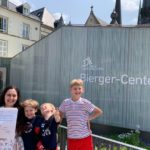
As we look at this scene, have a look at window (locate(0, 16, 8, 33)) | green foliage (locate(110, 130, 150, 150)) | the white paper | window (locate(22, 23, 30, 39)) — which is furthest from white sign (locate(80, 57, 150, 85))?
window (locate(22, 23, 30, 39))

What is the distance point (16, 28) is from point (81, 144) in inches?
1492

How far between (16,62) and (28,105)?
1634 cm

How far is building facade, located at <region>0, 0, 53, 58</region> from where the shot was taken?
3922cm

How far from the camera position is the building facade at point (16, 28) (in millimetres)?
39219

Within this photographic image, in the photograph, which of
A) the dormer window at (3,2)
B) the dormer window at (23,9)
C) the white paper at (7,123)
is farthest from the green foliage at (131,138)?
the dormer window at (23,9)

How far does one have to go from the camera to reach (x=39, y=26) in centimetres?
4616

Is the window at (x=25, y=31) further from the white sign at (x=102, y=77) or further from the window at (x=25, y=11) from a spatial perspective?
the white sign at (x=102, y=77)

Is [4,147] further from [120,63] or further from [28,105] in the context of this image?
[120,63]

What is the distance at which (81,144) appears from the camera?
174 inches

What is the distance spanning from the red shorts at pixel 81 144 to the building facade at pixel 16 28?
114 ft

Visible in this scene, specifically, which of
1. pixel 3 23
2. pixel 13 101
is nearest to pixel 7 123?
pixel 13 101

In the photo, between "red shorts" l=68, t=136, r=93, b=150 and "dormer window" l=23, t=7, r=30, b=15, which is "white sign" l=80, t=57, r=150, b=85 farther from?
"dormer window" l=23, t=7, r=30, b=15

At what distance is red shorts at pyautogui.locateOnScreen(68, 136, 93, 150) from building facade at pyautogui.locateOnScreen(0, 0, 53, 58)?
3481 centimetres

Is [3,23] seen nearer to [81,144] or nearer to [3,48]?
[3,48]
